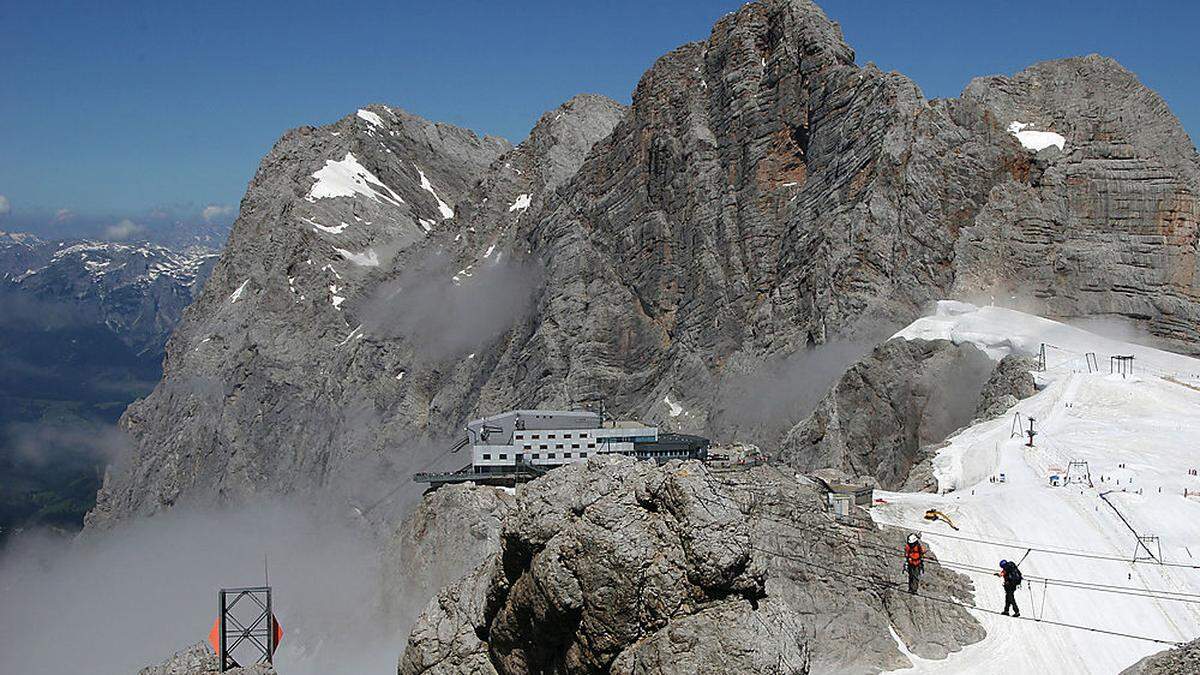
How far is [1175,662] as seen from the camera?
45.3 ft

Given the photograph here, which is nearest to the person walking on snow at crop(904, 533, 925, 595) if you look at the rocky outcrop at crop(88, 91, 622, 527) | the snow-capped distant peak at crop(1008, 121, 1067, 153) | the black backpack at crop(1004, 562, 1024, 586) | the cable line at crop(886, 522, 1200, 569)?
the black backpack at crop(1004, 562, 1024, 586)

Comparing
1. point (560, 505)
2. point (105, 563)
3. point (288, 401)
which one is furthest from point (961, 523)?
point (105, 563)

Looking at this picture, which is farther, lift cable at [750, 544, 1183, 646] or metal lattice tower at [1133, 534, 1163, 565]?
metal lattice tower at [1133, 534, 1163, 565]

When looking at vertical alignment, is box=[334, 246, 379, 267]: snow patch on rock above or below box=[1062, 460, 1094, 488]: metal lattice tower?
above

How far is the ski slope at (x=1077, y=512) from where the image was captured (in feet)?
97.2

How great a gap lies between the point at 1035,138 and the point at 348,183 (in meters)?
105

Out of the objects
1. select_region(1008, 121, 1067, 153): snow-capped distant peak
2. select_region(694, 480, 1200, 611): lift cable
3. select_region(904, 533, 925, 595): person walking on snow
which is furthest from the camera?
select_region(1008, 121, 1067, 153): snow-capped distant peak

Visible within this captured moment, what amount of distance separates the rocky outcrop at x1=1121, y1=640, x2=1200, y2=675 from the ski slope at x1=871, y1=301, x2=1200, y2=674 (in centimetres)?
1489

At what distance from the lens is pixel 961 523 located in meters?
36.1

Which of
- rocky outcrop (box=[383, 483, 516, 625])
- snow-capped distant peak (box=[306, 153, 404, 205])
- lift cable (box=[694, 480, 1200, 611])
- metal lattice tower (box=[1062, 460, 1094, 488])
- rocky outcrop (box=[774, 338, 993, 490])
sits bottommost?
rocky outcrop (box=[383, 483, 516, 625])

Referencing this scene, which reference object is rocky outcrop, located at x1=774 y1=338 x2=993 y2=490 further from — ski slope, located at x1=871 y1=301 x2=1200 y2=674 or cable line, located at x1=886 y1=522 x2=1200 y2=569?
cable line, located at x1=886 y1=522 x2=1200 y2=569

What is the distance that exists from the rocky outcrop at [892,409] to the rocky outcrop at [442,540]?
19232mm

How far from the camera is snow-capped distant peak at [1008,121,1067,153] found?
78938 mm

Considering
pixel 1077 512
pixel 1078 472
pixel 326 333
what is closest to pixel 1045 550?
pixel 1077 512
